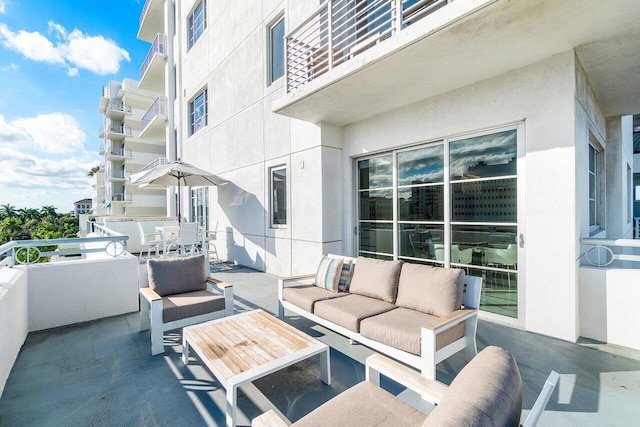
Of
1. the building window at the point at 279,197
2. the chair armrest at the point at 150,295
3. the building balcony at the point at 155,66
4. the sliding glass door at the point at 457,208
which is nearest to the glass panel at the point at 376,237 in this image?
the sliding glass door at the point at 457,208

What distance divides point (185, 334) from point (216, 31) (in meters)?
9.77

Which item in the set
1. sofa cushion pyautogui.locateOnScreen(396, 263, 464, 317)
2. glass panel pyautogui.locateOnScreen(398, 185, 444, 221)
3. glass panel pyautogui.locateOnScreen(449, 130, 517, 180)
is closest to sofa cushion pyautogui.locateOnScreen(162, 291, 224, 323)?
sofa cushion pyautogui.locateOnScreen(396, 263, 464, 317)

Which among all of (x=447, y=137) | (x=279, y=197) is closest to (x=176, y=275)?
(x=279, y=197)

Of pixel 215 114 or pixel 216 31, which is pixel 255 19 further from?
pixel 215 114

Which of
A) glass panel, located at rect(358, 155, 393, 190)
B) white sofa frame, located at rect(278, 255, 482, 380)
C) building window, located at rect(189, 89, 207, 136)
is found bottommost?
white sofa frame, located at rect(278, 255, 482, 380)

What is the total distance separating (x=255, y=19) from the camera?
24.9 feet

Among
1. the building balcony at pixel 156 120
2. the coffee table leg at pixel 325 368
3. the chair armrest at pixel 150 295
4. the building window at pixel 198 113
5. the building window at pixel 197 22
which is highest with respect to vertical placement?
the building window at pixel 197 22

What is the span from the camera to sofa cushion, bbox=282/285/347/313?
3.75 meters

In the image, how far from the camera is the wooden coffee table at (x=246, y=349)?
215 cm

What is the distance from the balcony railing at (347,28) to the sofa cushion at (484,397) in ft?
11.8

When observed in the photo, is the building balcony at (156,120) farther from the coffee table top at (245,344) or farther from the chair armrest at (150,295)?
the coffee table top at (245,344)

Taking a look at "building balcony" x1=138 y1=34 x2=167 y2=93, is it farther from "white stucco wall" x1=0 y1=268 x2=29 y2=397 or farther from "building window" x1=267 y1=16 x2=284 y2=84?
"white stucco wall" x1=0 y1=268 x2=29 y2=397

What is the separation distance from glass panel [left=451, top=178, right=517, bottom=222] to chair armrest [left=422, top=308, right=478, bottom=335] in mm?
1762

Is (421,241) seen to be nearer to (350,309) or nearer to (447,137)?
(447,137)
